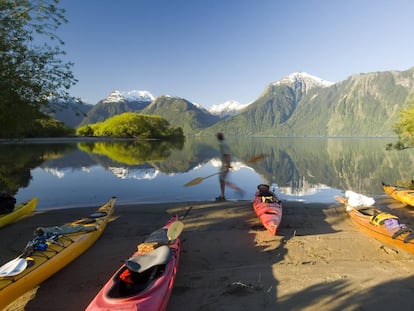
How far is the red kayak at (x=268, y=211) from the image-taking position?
13102mm

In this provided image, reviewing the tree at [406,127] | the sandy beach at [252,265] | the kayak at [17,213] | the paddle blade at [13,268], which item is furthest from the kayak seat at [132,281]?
the tree at [406,127]

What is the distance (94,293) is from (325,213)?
44.0ft

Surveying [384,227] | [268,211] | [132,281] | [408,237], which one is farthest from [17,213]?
[408,237]

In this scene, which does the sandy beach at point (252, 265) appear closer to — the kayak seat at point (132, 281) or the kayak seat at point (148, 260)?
the kayak seat at point (132, 281)

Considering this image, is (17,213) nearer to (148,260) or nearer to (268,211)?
(148,260)

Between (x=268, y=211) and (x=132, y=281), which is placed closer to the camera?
(x=132, y=281)

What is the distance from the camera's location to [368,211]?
46.4 feet

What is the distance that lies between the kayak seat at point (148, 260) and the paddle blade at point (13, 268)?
319 centimetres

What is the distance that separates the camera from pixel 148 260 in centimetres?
779

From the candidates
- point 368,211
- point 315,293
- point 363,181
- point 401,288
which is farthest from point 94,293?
point 363,181

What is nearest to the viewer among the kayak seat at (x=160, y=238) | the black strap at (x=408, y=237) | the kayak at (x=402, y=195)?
the kayak seat at (x=160, y=238)

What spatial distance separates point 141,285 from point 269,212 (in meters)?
8.25

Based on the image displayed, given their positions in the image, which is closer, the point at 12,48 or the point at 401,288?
the point at 401,288

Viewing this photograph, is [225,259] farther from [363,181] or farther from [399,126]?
[399,126]
